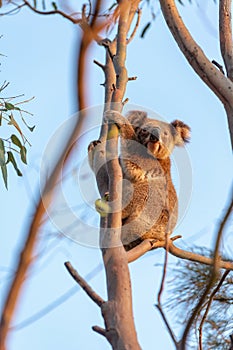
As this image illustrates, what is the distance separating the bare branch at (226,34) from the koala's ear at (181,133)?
1.58 meters

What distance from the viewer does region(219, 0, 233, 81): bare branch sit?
233 centimetres

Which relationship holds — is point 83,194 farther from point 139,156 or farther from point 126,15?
point 139,156

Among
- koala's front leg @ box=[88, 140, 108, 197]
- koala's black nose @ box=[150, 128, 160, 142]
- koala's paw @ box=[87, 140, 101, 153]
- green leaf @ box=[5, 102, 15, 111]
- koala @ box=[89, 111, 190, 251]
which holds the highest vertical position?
green leaf @ box=[5, 102, 15, 111]

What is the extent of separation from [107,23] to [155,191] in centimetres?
85

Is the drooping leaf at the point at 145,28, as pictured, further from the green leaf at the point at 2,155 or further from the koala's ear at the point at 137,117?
the green leaf at the point at 2,155

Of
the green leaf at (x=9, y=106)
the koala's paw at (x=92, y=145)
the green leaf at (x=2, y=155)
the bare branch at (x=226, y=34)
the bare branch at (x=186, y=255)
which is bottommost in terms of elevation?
the bare branch at (x=186, y=255)

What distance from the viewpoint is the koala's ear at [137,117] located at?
403cm

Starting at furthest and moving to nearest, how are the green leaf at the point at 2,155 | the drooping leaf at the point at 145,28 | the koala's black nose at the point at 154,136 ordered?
the drooping leaf at the point at 145,28, the koala's black nose at the point at 154,136, the green leaf at the point at 2,155

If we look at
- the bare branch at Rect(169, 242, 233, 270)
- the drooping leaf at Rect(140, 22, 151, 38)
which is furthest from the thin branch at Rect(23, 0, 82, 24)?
the bare branch at Rect(169, 242, 233, 270)

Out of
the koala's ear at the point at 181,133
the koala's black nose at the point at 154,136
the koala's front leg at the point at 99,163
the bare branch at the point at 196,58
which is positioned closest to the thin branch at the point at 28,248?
the bare branch at the point at 196,58

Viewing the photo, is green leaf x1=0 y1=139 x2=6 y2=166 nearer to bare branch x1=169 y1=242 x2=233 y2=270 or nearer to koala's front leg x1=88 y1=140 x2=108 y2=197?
koala's front leg x1=88 y1=140 x2=108 y2=197

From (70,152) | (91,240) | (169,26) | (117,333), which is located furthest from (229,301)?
(117,333)

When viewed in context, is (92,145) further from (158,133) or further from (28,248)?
(28,248)

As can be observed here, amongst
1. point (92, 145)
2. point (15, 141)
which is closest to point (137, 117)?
point (92, 145)
